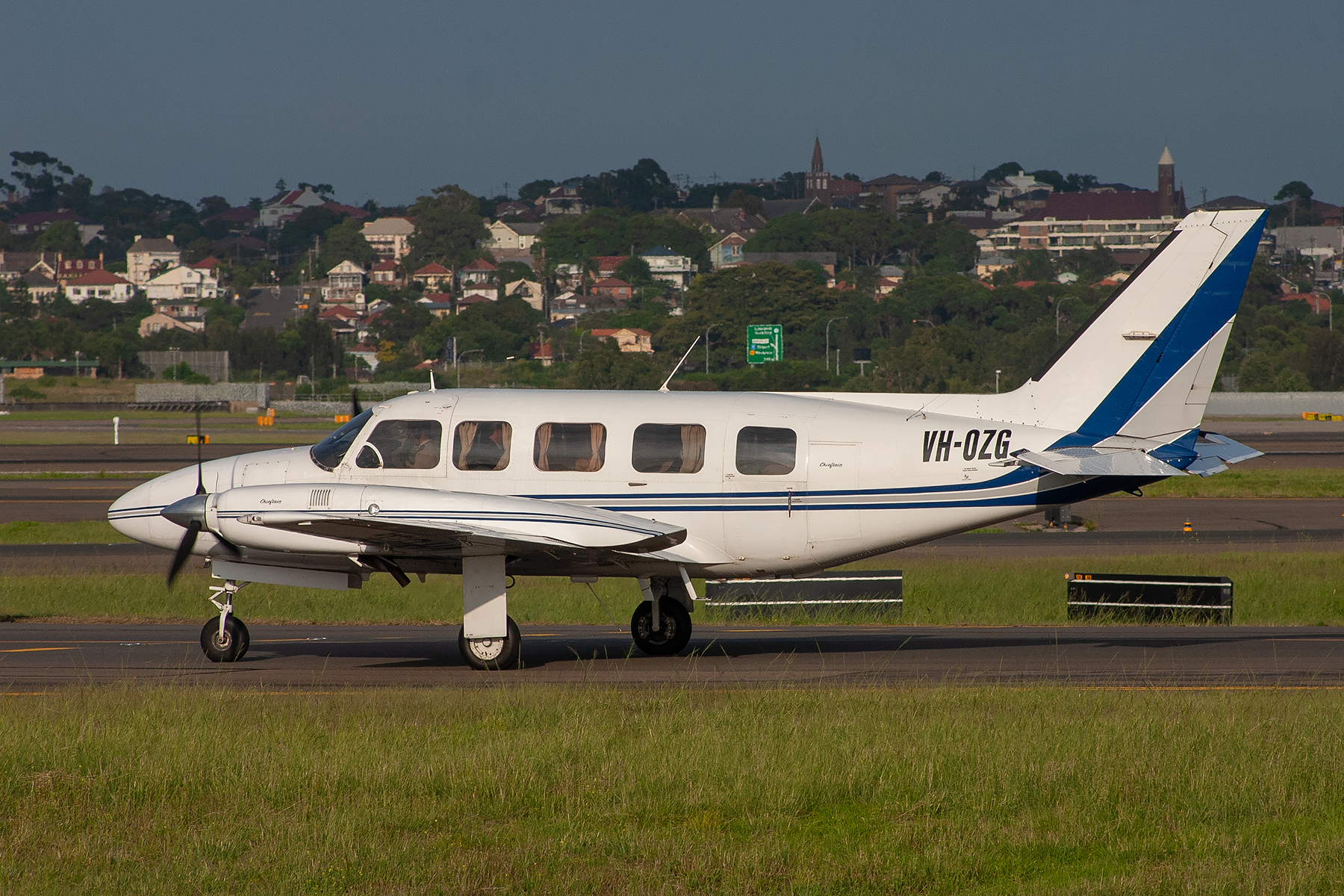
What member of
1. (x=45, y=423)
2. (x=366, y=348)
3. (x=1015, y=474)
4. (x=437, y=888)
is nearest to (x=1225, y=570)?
(x=1015, y=474)

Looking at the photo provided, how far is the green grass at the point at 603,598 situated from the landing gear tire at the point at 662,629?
4.00 meters

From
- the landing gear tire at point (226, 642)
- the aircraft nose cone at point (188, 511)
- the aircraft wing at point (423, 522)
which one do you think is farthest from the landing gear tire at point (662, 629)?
the aircraft nose cone at point (188, 511)

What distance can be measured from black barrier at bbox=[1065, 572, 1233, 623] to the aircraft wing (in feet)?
28.2

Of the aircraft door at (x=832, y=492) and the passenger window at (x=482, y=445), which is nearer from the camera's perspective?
the aircraft door at (x=832, y=492)

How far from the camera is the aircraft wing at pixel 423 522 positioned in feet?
47.7

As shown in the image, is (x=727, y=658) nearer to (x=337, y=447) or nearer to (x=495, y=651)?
(x=495, y=651)

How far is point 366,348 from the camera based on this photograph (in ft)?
634

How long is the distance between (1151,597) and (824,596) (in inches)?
201

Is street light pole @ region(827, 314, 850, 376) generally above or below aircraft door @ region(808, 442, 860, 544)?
above

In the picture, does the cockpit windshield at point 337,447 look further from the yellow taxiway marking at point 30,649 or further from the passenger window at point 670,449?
the yellow taxiway marking at point 30,649

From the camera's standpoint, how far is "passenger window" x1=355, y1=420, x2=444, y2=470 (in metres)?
16.0

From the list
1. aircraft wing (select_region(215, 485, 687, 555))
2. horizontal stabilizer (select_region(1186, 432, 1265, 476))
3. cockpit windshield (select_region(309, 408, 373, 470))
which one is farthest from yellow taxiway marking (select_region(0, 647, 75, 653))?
horizontal stabilizer (select_region(1186, 432, 1265, 476))

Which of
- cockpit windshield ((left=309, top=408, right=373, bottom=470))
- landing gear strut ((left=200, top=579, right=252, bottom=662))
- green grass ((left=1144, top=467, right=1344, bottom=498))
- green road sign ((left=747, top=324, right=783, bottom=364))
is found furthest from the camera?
green road sign ((left=747, top=324, right=783, bottom=364))

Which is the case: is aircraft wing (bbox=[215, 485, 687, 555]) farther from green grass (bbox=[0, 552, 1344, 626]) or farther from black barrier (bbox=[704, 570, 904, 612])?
black barrier (bbox=[704, 570, 904, 612])
